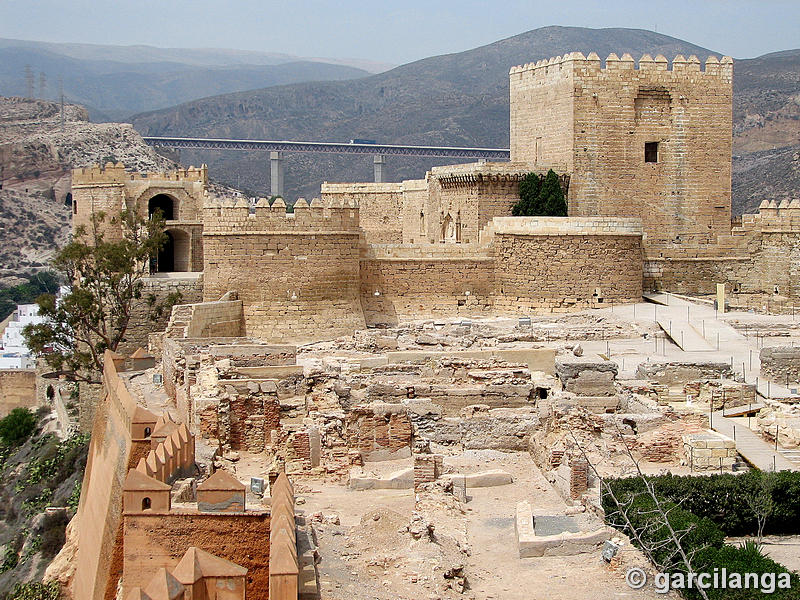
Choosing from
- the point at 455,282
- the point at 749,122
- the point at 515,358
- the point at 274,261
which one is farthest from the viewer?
the point at 749,122

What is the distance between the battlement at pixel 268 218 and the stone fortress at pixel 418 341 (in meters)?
0.05

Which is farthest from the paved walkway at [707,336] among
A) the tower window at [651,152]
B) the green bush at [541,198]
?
the tower window at [651,152]

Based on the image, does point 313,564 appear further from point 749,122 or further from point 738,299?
point 749,122

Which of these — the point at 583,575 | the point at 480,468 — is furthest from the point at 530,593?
the point at 480,468

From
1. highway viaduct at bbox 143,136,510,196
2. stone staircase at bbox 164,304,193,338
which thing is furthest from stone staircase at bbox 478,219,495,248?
highway viaduct at bbox 143,136,510,196

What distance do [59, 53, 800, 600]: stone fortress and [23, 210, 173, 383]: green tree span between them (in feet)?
1.93

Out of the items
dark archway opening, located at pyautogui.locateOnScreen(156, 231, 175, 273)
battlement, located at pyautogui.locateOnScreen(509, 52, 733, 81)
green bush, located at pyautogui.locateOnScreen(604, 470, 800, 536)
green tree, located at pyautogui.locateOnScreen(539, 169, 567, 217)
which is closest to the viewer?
green bush, located at pyautogui.locateOnScreen(604, 470, 800, 536)

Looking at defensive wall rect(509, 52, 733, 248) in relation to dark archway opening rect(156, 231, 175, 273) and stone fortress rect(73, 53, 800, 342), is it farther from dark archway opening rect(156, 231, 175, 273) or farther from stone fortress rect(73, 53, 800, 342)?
dark archway opening rect(156, 231, 175, 273)

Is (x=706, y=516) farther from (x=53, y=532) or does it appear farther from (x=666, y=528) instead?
(x=53, y=532)

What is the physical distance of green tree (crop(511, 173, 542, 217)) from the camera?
1335 inches

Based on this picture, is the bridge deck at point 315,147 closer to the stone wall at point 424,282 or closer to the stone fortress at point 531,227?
the stone fortress at point 531,227

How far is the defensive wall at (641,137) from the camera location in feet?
113

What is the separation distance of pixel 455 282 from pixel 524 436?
12.6 meters

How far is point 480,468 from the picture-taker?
59.5 feet
